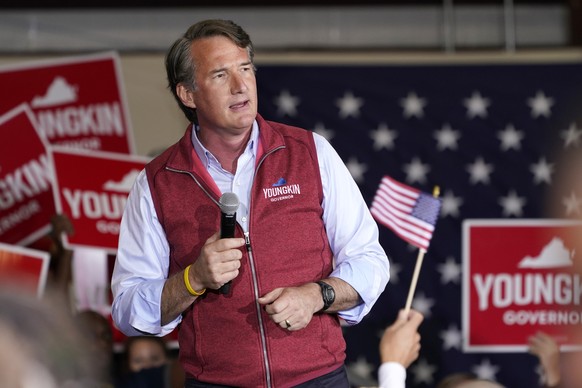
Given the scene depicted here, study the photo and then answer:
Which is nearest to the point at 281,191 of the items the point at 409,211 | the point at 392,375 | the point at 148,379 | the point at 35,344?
the point at 392,375

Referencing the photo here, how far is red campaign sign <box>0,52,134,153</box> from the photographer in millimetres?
6180

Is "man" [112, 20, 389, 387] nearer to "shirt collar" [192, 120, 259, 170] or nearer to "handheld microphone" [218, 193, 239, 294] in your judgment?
"shirt collar" [192, 120, 259, 170]

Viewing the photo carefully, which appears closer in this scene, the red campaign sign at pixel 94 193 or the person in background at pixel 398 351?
the person in background at pixel 398 351

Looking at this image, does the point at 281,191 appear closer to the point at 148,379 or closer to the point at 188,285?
the point at 188,285

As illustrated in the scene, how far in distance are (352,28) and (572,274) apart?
71.3 inches

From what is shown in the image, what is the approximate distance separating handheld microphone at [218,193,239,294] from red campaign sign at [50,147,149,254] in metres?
3.77

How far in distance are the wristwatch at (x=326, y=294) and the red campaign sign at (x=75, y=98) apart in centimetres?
384

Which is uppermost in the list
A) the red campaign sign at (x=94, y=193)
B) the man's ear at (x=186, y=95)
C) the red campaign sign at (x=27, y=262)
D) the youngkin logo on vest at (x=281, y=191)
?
the man's ear at (x=186, y=95)

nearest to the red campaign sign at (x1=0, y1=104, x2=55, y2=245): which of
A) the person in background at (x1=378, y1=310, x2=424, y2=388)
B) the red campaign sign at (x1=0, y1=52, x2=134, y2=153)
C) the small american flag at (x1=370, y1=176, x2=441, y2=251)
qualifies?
the red campaign sign at (x1=0, y1=52, x2=134, y2=153)

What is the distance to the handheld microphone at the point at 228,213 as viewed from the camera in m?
2.36

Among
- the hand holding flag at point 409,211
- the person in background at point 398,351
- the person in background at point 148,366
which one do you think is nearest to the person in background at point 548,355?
the hand holding flag at point 409,211

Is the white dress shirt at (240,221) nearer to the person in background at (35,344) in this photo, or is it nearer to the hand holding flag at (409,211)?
the person in background at (35,344)

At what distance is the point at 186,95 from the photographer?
2.77 meters

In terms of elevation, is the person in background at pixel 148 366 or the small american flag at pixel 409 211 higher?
the small american flag at pixel 409 211
